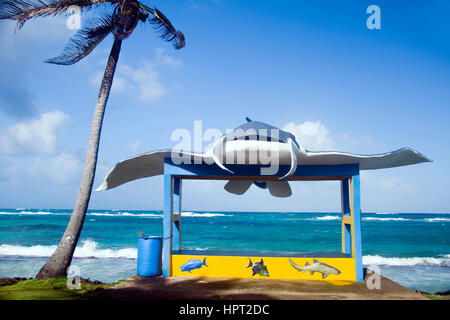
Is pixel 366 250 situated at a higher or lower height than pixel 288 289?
lower

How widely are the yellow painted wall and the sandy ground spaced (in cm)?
30

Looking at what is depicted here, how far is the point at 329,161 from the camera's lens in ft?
28.5

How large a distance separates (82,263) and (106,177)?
1005cm

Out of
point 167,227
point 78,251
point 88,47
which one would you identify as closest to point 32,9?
point 88,47

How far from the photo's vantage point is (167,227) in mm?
8766

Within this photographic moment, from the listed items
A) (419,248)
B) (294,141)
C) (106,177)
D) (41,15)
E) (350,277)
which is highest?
(41,15)

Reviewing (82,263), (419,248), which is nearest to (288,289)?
(82,263)

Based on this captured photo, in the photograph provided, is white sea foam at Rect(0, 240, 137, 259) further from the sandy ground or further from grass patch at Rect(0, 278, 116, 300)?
the sandy ground

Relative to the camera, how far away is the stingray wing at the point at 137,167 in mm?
8439

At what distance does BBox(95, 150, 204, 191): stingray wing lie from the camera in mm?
8439

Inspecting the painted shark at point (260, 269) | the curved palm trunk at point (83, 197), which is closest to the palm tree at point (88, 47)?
the curved palm trunk at point (83, 197)
